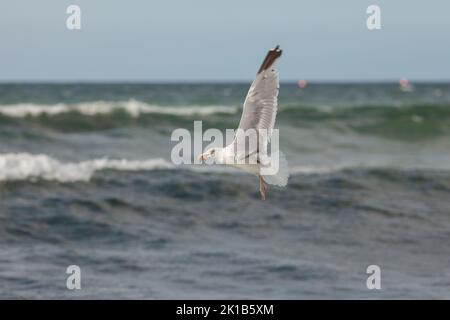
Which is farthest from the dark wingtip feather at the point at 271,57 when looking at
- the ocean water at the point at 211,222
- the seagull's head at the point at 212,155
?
the ocean water at the point at 211,222

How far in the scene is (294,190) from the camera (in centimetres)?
1495

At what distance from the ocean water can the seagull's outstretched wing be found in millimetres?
3538

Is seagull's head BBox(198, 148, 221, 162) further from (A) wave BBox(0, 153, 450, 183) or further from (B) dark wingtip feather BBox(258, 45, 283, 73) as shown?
(A) wave BBox(0, 153, 450, 183)

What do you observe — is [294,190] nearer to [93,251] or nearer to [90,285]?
[93,251]

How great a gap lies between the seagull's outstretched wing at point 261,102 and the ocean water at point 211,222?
354cm

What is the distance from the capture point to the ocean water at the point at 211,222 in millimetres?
10008

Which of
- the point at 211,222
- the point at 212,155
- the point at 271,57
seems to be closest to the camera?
the point at 271,57

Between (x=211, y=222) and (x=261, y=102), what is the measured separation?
669cm

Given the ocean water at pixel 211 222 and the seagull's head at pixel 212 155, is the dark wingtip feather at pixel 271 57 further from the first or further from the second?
the ocean water at pixel 211 222

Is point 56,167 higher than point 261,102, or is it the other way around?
point 56,167

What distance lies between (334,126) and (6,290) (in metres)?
16.1

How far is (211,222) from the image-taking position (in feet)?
42.3

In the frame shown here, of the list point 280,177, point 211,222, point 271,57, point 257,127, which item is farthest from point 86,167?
point 271,57

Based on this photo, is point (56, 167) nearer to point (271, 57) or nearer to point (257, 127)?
point (257, 127)
